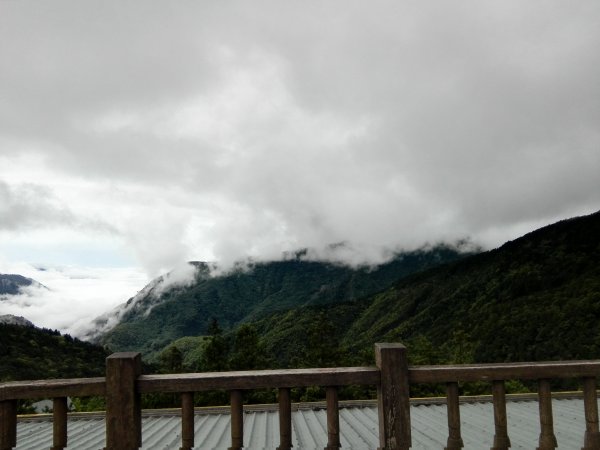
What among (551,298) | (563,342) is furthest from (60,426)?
(551,298)

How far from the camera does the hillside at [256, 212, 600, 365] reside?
98.1m

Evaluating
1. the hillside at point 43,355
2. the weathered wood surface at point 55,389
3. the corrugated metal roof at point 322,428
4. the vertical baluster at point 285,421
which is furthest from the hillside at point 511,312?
the weathered wood surface at point 55,389

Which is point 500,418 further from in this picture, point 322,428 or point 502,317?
point 502,317

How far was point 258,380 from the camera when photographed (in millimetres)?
4090

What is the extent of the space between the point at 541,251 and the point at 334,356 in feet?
531

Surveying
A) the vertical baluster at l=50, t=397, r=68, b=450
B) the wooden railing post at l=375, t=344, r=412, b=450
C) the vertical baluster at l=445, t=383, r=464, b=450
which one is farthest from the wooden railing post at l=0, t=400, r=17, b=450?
the vertical baluster at l=445, t=383, r=464, b=450

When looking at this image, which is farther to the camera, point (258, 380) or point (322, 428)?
point (322, 428)

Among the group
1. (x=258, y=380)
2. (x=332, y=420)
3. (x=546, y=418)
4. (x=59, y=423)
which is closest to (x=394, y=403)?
(x=332, y=420)

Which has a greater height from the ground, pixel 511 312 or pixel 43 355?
pixel 511 312

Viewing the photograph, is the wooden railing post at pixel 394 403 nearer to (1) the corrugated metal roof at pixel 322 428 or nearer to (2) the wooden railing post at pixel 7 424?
(1) the corrugated metal roof at pixel 322 428

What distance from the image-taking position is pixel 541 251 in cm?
17188

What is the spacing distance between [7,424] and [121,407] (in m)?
1.08

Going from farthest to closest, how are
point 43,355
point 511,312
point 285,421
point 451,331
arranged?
point 451,331 < point 511,312 < point 43,355 < point 285,421

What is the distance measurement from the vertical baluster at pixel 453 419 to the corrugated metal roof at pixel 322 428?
222cm
